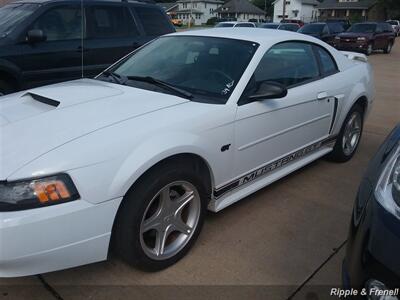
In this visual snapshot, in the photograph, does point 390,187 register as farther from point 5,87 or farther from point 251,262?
point 5,87

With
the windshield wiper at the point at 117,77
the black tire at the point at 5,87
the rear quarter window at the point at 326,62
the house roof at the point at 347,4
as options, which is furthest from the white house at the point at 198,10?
the windshield wiper at the point at 117,77

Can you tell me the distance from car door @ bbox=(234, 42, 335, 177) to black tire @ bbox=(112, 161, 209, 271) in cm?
65

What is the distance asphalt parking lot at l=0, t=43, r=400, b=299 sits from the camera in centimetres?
249

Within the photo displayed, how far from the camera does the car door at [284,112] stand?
3082 mm

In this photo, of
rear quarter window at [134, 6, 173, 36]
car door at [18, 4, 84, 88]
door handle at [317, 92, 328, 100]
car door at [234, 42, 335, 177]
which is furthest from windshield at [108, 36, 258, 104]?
rear quarter window at [134, 6, 173, 36]

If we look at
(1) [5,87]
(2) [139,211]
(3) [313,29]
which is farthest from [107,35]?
(3) [313,29]

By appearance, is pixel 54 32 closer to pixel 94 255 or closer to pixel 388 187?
pixel 94 255

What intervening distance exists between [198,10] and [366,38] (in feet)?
268

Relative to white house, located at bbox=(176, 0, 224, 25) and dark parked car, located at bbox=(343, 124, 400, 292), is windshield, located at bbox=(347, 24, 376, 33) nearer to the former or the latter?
dark parked car, located at bbox=(343, 124, 400, 292)

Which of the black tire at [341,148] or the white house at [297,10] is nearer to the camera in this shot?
the black tire at [341,148]

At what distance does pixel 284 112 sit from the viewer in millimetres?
3416

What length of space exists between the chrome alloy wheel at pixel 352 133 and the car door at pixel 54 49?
367cm

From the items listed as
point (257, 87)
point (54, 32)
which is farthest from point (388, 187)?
point (54, 32)

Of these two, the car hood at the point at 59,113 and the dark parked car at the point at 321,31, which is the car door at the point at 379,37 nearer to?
the dark parked car at the point at 321,31
